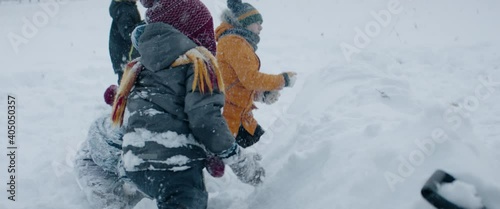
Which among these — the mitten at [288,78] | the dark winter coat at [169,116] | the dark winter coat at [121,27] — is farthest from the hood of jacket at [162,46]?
the dark winter coat at [121,27]

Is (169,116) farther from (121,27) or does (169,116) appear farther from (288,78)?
(121,27)

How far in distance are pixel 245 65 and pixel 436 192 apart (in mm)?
1867

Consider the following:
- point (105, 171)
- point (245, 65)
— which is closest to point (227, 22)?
point (245, 65)

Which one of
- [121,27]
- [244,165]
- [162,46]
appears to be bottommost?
[244,165]

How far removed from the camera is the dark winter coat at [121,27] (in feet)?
15.4

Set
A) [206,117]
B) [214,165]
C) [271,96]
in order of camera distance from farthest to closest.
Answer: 1. [271,96]
2. [214,165]
3. [206,117]

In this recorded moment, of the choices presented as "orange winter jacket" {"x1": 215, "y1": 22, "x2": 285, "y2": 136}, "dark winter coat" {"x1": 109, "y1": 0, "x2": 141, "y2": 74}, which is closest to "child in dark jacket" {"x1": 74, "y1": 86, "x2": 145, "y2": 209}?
"orange winter jacket" {"x1": 215, "y1": 22, "x2": 285, "y2": 136}

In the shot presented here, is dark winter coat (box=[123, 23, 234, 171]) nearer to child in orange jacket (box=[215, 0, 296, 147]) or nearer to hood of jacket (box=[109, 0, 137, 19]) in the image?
child in orange jacket (box=[215, 0, 296, 147])

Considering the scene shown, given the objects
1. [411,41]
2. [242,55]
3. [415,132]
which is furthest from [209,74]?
[411,41]

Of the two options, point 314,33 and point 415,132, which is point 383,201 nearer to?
point 415,132

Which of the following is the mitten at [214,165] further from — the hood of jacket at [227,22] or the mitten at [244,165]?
the hood of jacket at [227,22]

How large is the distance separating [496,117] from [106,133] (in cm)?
353

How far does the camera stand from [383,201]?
2352 millimetres

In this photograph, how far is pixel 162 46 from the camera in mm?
2461
